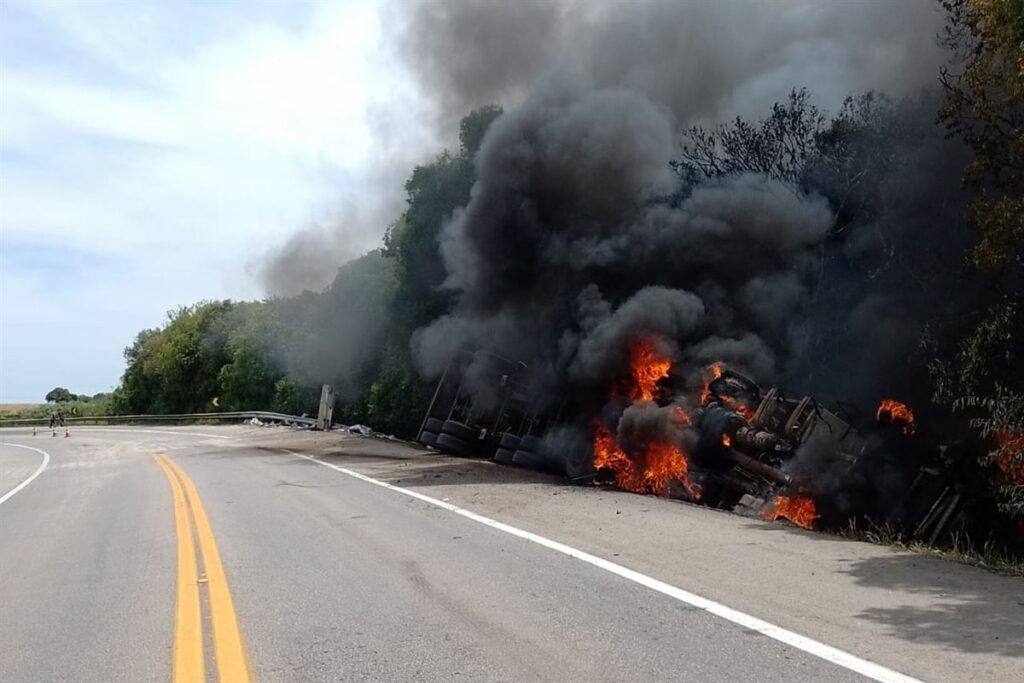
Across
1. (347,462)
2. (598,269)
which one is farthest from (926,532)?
(347,462)

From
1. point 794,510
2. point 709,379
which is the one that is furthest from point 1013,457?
point 709,379

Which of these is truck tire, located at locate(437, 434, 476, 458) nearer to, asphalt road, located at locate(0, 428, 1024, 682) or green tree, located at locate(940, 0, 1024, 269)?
asphalt road, located at locate(0, 428, 1024, 682)

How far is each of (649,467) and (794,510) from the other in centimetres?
248

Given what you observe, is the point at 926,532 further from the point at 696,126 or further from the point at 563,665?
the point at 696,126

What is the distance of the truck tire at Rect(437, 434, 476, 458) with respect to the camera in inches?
818

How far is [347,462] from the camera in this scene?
1919 centimetres

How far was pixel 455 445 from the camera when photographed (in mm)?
20766

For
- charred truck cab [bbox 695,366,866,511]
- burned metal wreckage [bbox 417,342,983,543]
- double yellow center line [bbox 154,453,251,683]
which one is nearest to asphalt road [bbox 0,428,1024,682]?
double yellow center line [bbox 154,453,251,683]

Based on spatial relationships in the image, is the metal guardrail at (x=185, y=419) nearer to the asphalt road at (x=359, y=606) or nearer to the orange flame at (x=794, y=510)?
the orange flame at (x=794, y=510)

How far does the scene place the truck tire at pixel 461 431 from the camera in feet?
68.5

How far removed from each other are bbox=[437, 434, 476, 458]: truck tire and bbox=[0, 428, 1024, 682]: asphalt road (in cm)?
878

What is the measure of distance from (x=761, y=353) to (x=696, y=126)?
7.99 meters

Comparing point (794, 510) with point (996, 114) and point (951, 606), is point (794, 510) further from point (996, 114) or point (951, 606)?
point (951, 606)

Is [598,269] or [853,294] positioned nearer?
[853,294]
